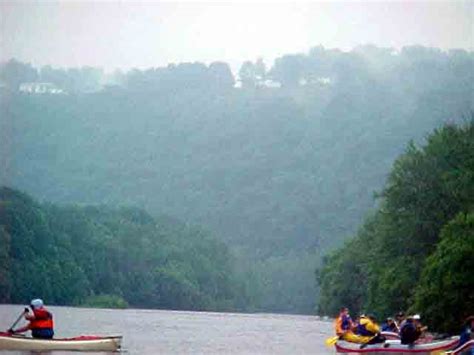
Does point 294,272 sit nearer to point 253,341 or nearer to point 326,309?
point 326,309

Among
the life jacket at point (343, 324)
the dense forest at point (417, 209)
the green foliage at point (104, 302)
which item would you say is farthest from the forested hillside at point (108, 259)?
the life jacket at point (343, 324)

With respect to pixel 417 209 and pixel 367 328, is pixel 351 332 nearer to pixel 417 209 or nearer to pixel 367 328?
pixel 367 328

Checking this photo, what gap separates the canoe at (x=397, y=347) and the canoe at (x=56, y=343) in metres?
10.1

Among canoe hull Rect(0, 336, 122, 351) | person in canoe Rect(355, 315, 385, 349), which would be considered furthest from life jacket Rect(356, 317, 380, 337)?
canoe hull Rect(0, 336, 122, 351)

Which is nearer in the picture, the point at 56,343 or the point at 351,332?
the point at 56,343

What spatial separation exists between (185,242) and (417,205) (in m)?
88.5

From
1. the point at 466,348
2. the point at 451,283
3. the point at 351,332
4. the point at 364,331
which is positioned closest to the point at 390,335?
the point at 364,331

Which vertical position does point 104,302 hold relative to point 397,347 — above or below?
below

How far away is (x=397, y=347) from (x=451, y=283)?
14.0 ft

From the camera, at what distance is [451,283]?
183ft

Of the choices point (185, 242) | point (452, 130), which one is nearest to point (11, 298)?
point (185, 242)

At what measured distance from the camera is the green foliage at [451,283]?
55.5 meters

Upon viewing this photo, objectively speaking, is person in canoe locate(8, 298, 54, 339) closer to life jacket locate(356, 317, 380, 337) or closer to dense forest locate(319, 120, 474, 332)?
life jacket locate(356, 317, 380, 337)

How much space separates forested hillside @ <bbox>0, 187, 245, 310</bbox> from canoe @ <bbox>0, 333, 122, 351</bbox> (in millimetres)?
57050
